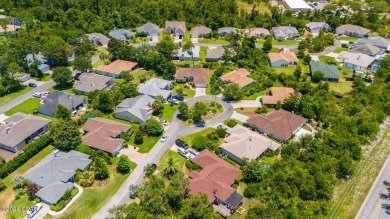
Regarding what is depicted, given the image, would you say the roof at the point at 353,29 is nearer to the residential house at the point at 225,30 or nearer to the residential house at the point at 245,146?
the residential house at the point at 225,30

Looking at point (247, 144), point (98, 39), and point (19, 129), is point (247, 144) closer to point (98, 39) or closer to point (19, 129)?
point (19, 129)

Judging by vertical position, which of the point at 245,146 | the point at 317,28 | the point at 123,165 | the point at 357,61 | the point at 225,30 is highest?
the point at 225,30

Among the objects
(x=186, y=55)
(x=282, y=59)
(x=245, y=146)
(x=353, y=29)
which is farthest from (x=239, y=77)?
(x=353, y=29)

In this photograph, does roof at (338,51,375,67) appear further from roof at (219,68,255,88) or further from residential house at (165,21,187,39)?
residential house at (165,21,187,39)

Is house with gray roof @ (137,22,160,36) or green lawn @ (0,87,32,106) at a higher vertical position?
house with gray roof @ (137,22,160,36)

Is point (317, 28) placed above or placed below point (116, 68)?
below

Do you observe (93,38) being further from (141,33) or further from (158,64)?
(158,64)

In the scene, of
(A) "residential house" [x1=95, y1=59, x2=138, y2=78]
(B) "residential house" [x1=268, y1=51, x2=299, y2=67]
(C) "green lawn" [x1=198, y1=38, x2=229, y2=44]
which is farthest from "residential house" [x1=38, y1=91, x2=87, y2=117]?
(B) "residential house" [x1=268, y1=51, x2=299, y2=67]
